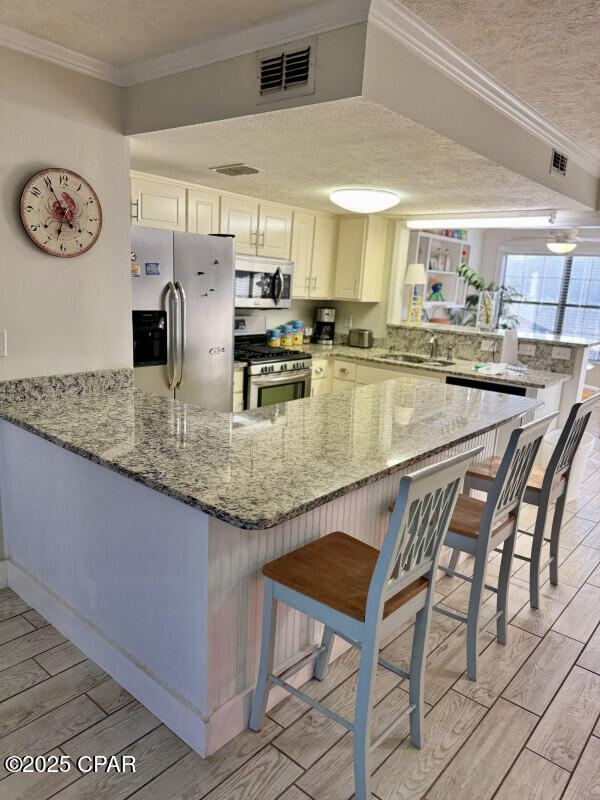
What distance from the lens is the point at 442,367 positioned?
4.55 meters

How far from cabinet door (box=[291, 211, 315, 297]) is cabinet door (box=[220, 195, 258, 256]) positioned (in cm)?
52

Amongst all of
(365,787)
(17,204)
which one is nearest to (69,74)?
(17,204)

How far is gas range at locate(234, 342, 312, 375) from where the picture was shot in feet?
14.3

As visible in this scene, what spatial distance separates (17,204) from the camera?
94.0 inches

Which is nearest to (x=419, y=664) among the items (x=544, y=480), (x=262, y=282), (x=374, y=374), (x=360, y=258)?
(x=544, y=480)

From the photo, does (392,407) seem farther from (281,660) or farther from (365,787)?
(365,787)

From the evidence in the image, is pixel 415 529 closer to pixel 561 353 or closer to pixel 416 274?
pixel 561 353

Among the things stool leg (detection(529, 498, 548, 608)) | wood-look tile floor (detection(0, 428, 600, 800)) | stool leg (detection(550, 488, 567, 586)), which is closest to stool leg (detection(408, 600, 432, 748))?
wood-look tile floor (detection(0, 428, 600, 800))

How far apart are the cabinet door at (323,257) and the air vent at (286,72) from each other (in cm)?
294

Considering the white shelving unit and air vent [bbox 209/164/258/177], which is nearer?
air vent [bbox 209/164/258/177]

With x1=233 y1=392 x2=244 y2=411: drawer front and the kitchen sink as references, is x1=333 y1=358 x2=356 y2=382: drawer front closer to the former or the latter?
the kitchen sink

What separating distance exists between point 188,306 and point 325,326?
7.55 feet

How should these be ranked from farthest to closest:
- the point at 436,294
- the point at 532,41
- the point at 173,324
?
1. the point at 436,294
2. the point at 173,324
3. the point at 532,41

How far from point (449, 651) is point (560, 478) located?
1.08 metres
